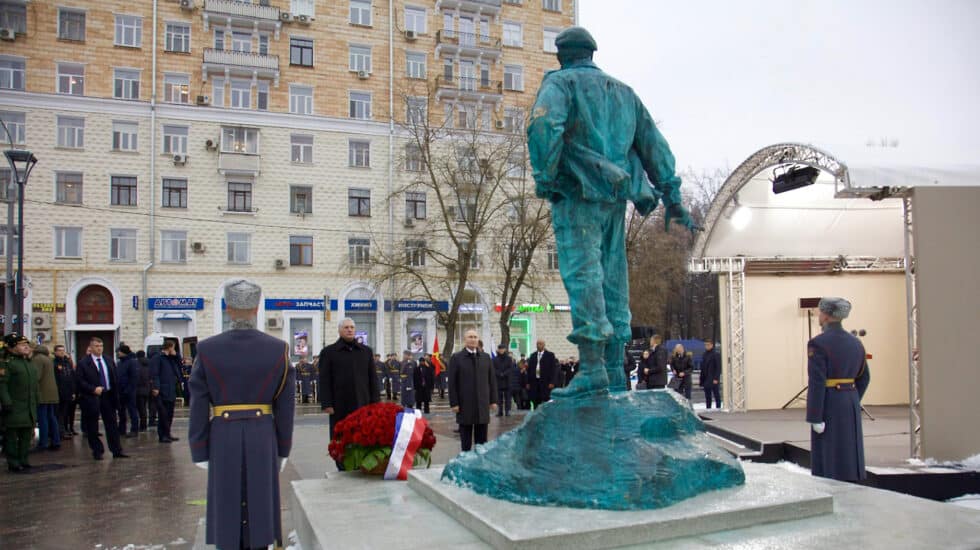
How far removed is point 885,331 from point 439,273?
2213 cm

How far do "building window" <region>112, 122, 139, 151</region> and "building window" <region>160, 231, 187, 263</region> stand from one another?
3.73 meters

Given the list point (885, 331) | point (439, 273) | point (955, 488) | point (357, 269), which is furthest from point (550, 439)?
point (439, 273)

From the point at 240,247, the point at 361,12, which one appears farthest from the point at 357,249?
the point at 361,12

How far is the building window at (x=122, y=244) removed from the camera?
3086 centimetres

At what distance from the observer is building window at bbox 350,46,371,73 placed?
34906mm

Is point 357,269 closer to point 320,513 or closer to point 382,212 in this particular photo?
point 382,212

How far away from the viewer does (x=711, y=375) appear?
18.6m

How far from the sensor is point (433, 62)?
119 feet

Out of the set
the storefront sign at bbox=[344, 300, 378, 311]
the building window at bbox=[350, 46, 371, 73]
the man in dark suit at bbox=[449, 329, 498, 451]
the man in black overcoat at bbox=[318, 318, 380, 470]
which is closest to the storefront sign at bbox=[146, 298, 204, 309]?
the storefront sign at bbox=[344, 300, 378, 311]

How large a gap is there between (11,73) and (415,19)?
1685cm

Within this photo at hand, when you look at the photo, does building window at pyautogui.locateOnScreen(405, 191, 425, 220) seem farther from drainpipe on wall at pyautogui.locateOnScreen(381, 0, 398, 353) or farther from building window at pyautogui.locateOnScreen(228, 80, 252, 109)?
building window at pyautogui.locateOnScreen(228, 80, 252, 109)

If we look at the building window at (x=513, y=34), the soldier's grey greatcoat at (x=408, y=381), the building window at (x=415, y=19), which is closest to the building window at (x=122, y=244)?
the building window at (x=415, y=19)

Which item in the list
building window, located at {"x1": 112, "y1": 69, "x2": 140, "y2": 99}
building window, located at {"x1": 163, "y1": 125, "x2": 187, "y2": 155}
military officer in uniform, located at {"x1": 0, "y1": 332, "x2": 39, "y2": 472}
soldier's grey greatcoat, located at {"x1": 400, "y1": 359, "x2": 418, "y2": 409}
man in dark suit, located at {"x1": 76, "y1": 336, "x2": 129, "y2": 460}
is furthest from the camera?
building window, located at {"x1": 163, "y1": 125, "x2": 187, "y2": 155}

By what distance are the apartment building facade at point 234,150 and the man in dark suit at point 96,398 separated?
17.6 meters
